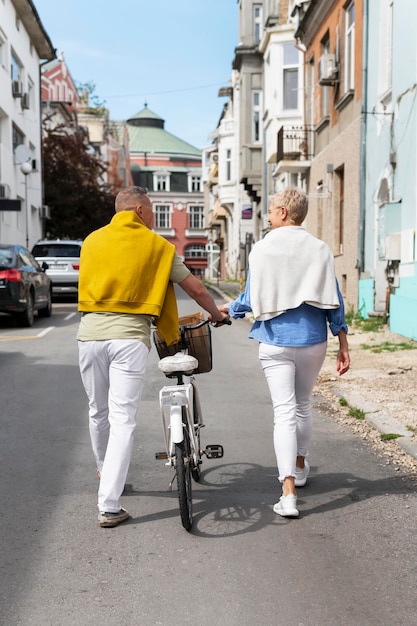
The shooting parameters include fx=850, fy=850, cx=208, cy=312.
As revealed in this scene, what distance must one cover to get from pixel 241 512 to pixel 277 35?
27152 mm

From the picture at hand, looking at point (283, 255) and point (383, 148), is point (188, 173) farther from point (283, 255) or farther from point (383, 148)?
point (283, 255)

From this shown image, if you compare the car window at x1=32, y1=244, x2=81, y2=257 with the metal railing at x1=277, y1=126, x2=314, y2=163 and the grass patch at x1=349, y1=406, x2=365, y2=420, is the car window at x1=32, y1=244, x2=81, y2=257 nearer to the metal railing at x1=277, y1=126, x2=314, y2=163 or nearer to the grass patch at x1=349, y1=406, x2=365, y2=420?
the metal railing at x1=277, y1=126, x2=314, y2=163

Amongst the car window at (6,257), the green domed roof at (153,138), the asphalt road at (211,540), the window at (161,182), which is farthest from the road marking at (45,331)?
the green domed roof at (153,138)

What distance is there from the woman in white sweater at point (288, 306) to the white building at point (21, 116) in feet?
81.4

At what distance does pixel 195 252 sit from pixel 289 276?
90297mm

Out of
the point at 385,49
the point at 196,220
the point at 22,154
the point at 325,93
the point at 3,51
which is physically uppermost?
the point at 3,51

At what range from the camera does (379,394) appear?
29.3ft

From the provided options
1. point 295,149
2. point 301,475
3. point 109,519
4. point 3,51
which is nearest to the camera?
point 109,519

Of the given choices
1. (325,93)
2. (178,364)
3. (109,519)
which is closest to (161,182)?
(325,93)

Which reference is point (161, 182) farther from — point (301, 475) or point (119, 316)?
point (119, 316)

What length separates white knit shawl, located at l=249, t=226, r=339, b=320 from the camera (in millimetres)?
4887

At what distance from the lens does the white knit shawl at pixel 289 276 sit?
489 centimetres

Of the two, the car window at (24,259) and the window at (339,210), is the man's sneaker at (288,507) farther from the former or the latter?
the window at (339,210)

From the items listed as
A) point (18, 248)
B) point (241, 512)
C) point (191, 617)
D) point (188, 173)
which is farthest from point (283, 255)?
point (188, 173)
